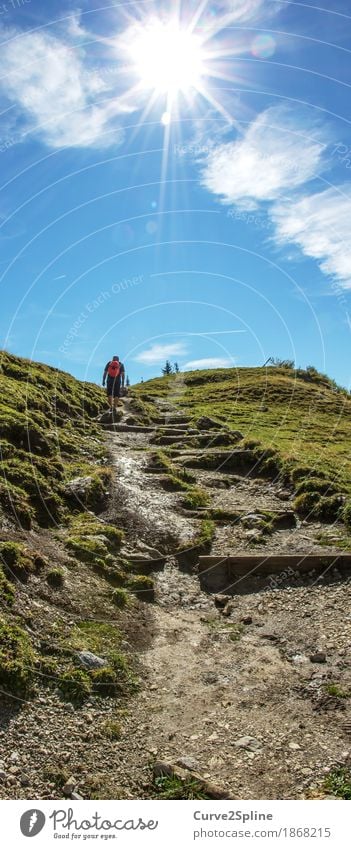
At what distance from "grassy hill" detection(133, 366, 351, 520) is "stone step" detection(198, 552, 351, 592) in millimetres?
4039

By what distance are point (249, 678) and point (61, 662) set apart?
354 centimetres

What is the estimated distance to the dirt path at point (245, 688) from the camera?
8.00 meters

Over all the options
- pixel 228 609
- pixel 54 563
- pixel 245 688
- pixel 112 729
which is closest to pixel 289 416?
pixel 228 609

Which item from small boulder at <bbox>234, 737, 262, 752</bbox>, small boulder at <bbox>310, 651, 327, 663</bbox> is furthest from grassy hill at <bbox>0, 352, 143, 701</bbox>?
small boulder at <bbox>310, 651, 327, 663</bbox>

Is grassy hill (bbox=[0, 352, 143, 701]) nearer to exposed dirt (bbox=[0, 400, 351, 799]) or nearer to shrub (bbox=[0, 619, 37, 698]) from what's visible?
shrub (bbox=[0, 619, 37, 698])

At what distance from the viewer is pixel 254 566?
15461mm

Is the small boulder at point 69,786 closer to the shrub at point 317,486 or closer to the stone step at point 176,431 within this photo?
the shrub at point 317,486

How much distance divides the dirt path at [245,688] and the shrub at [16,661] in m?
1.85

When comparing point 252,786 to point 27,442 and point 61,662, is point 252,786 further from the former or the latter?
point 27,442

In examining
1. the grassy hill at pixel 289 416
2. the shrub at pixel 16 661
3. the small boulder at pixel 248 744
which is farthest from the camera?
the grassy hill at pixel 289 416

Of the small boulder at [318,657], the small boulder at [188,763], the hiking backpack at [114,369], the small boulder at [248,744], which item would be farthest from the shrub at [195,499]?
the hiking backpack at [114,369]

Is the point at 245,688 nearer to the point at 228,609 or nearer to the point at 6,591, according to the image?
the point at 228,609

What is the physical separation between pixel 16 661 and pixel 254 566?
7824mm
